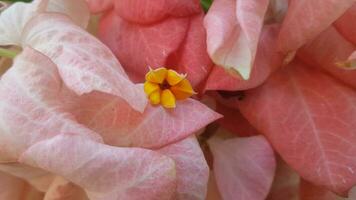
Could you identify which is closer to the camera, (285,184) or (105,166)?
(105,166)

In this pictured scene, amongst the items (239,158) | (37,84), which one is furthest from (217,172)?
(37,84)

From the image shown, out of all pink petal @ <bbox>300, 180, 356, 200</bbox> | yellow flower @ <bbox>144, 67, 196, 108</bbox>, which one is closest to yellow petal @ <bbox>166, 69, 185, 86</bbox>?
yellow flower @ <bbox>144, 67, 196, 108</bbox>

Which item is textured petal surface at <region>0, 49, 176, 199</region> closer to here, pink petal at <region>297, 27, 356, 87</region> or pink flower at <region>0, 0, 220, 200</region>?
pink flower at <region>0, 0, 220, 200</region>

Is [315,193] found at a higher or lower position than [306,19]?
lower

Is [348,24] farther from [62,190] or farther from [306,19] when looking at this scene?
[62,190]

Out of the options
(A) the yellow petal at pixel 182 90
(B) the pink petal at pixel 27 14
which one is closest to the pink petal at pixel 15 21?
(B) the pink petal at pixel 27 14

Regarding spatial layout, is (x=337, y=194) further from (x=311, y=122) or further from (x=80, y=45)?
(x=80, y=45)

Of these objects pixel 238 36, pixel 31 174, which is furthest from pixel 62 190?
pixel 238 36
